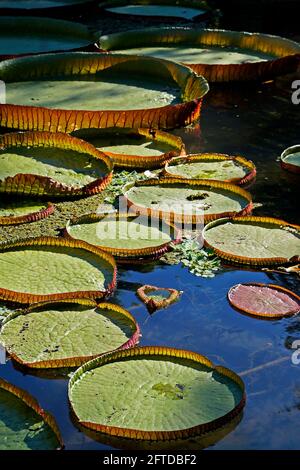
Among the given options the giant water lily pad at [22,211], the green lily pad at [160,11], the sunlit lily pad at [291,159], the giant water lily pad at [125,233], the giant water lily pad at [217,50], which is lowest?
the giant water lily pad at [22,211]

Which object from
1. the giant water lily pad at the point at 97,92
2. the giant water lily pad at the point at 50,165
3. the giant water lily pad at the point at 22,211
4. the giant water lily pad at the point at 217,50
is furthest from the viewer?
the giant water lily pad at the point at 217,50

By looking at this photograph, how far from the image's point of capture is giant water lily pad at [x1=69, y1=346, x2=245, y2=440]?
8.68 ft

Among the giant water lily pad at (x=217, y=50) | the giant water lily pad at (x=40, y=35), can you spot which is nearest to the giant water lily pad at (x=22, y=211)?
the giant water lily pad at (x=217, y=50)

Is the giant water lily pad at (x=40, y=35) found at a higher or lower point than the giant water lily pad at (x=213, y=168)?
higher

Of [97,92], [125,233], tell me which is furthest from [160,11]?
[125,233]

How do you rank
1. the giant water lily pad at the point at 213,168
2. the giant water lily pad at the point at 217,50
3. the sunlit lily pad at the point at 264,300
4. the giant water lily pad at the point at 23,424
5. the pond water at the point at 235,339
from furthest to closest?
the giant water lily pad at the point at 217,50 → the giant water lily pad at the point at 213,168 → the sunlit lily pad at the point at 264,300 → the pond water at the point at 235,339 → the giant water lily pad at the point at 23,424

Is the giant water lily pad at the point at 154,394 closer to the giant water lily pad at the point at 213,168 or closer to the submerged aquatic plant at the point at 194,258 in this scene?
→ the submerged aquatic plant at the point at 194,258

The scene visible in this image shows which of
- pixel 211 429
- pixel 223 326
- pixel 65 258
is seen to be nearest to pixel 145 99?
pixel 65 258

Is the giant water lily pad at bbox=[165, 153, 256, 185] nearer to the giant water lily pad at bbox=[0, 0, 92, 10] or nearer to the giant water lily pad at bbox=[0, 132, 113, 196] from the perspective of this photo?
the giant water lily pad at bbox=[0, 132, 113, 196]

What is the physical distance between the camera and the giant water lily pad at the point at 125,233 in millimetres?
3730

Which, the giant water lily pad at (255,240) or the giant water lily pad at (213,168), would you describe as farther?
the giant water lily pad at (213,168)

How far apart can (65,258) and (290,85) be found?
3084 millimetres

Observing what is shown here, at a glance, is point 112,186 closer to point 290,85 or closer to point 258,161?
point 258,161

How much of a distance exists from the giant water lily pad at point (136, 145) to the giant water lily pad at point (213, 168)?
0.35 ft
